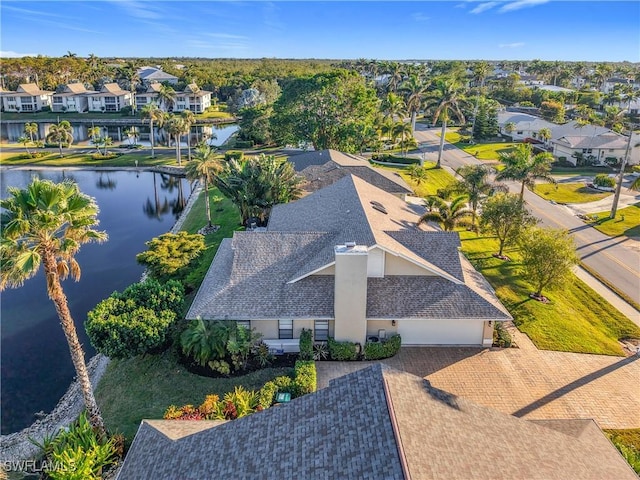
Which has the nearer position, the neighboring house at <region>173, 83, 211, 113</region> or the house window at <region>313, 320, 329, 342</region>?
the house window at <region>313, 320, 329, 342</region>

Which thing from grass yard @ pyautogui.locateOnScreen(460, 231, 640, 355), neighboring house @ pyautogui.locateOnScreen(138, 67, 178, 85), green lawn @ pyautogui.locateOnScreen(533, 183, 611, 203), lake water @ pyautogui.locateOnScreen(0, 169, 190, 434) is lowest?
lake water @ pyautogui.locateOnScreen(0, 169, 190, 434)

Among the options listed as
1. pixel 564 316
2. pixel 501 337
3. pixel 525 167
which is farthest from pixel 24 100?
pixel 564 316

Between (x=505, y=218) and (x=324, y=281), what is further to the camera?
(x=505, y=218)

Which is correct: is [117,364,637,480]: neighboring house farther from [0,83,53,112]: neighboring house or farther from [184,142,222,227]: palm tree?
[0,83,53,112]: neighboring house

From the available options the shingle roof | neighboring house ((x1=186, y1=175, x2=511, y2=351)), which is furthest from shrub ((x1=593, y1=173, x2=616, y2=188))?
the shingle roof

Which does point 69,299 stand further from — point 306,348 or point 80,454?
point 80,454

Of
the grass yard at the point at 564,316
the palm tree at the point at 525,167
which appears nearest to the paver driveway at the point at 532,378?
the grass yard at the point at 564,316

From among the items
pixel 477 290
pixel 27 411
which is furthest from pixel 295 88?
pixel 27 411
